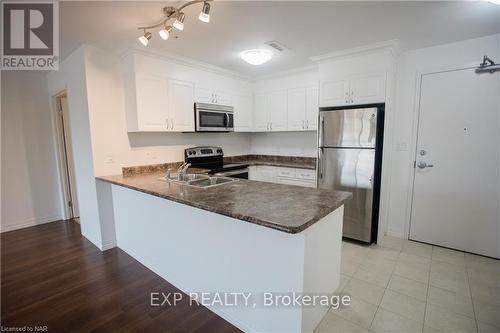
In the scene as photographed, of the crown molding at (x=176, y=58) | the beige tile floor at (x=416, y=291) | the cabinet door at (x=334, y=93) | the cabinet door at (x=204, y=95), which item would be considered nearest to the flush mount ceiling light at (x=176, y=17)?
the crown molding at (x=176, y=58)

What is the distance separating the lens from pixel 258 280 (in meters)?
1.58

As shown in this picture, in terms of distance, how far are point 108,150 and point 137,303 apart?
1724 mm

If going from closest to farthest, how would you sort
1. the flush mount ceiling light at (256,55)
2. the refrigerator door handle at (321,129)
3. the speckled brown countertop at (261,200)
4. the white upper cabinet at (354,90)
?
the speckled brown countertop at (261,200) → the flush mount ceiling light at (256,55) → the white upper cabinet at (354,90) → the refrigerator door handle at (321,129)

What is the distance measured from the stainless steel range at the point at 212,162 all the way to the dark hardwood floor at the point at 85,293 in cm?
151

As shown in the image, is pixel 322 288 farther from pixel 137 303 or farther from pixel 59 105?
pixel 59 105

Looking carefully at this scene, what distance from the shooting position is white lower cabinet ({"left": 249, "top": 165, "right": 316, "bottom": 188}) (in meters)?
3.66

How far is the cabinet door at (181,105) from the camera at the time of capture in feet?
10.3

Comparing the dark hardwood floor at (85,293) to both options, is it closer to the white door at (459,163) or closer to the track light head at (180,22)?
the track light head at (180,22)

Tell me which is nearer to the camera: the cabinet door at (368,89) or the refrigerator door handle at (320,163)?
the cabinet door at (368,89)

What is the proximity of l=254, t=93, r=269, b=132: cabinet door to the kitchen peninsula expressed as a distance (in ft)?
6.87

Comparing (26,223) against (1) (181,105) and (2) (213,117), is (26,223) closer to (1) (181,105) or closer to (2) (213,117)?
(1) (181,105)

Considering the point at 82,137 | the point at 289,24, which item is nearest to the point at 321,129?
the point at 289,24

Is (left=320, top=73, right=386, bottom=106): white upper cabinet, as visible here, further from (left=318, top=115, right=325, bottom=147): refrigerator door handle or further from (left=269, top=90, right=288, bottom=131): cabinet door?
(left=269, top=90, right=288, bottom=131): cabinet door

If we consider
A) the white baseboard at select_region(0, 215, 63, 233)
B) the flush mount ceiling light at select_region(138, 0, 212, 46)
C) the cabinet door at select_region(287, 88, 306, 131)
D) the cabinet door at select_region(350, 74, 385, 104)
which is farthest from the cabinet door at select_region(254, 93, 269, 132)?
the white baseboard at select_region(0, 215, 63, 233)
